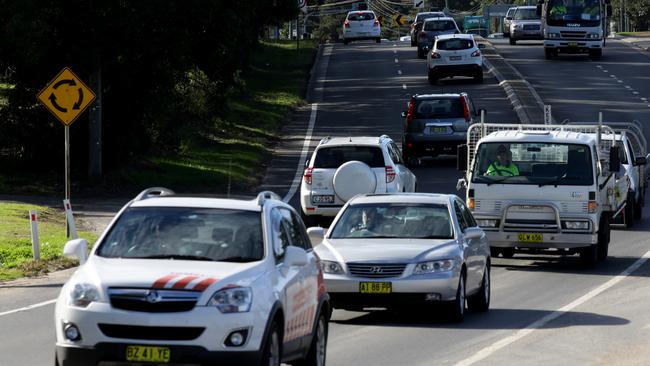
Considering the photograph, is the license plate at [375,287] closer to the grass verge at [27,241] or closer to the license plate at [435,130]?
the grass verge at [27,241]

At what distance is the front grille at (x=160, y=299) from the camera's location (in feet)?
34.1

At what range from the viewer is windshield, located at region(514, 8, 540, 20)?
7981cm

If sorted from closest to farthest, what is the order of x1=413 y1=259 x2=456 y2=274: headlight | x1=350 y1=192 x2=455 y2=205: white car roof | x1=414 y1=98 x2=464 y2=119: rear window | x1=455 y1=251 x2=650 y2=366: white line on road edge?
1. x1=455 y1=251 x2=650 y2=366: white line on road edge
2. x1=413 y1=259 x2=456 y2=274: headlight
3. x1=350 y1=192 x2=455 y2=205: white car roof
4. x1=414 y1=98 x2=464 y2=119: rear window

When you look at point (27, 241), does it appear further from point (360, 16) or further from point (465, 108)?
point (360, 16)

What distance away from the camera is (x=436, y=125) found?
128 feet

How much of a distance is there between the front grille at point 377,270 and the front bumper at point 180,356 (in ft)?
19.5

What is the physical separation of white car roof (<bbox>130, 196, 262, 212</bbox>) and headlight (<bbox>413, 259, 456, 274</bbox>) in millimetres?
4675

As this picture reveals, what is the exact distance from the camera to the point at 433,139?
39.0 metres

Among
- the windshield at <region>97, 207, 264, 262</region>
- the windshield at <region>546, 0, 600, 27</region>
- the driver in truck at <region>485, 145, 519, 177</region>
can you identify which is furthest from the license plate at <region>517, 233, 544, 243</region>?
the windshield at <region>546, 0, 600, 27</region>

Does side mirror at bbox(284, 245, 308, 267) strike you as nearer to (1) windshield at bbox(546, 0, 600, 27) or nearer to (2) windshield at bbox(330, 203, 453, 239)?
(2) windshield at bbox(330, 203, 453, 239)

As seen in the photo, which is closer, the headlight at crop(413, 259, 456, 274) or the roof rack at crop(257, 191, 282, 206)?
the roof rack at crop(257, 191, 282, 206)

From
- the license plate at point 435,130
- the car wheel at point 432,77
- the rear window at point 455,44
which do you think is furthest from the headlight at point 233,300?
the rear window at point 455,44


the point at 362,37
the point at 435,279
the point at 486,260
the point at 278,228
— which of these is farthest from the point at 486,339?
the point at 362,37

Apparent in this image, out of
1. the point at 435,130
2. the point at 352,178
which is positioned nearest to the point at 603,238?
the point at 352,178
